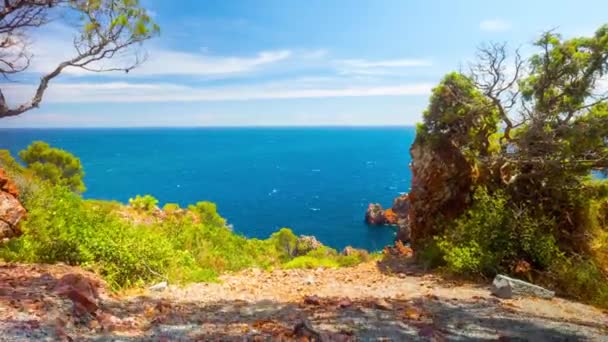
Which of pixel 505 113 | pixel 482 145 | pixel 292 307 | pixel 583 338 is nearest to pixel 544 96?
pixel 505 113

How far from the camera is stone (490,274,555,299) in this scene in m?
8.35

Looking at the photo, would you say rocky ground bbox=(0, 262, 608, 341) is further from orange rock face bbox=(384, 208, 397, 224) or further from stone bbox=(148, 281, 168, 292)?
orange rock face bbox=(384, 208, 397, 224)

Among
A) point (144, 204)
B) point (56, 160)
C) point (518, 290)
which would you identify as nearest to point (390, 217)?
point (144, 204)

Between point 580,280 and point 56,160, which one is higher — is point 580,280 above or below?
above

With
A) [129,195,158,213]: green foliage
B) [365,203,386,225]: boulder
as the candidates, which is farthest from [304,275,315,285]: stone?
[365,203,386,225]: boulder

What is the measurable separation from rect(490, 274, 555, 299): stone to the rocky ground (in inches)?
7.7

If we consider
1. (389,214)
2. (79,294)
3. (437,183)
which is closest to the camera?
(79,294)

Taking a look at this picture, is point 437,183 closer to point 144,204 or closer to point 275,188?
point 144,204

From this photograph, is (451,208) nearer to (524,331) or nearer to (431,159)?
(431,159)

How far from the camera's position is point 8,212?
9594mm

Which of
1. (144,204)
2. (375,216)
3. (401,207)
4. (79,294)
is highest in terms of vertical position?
(79,294)

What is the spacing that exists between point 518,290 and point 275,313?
5.26 meters

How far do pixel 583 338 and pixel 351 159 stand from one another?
164239 millimetres

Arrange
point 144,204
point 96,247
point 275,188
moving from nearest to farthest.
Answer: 1. point 96,247
2. point 144,204
3. point 275,188
